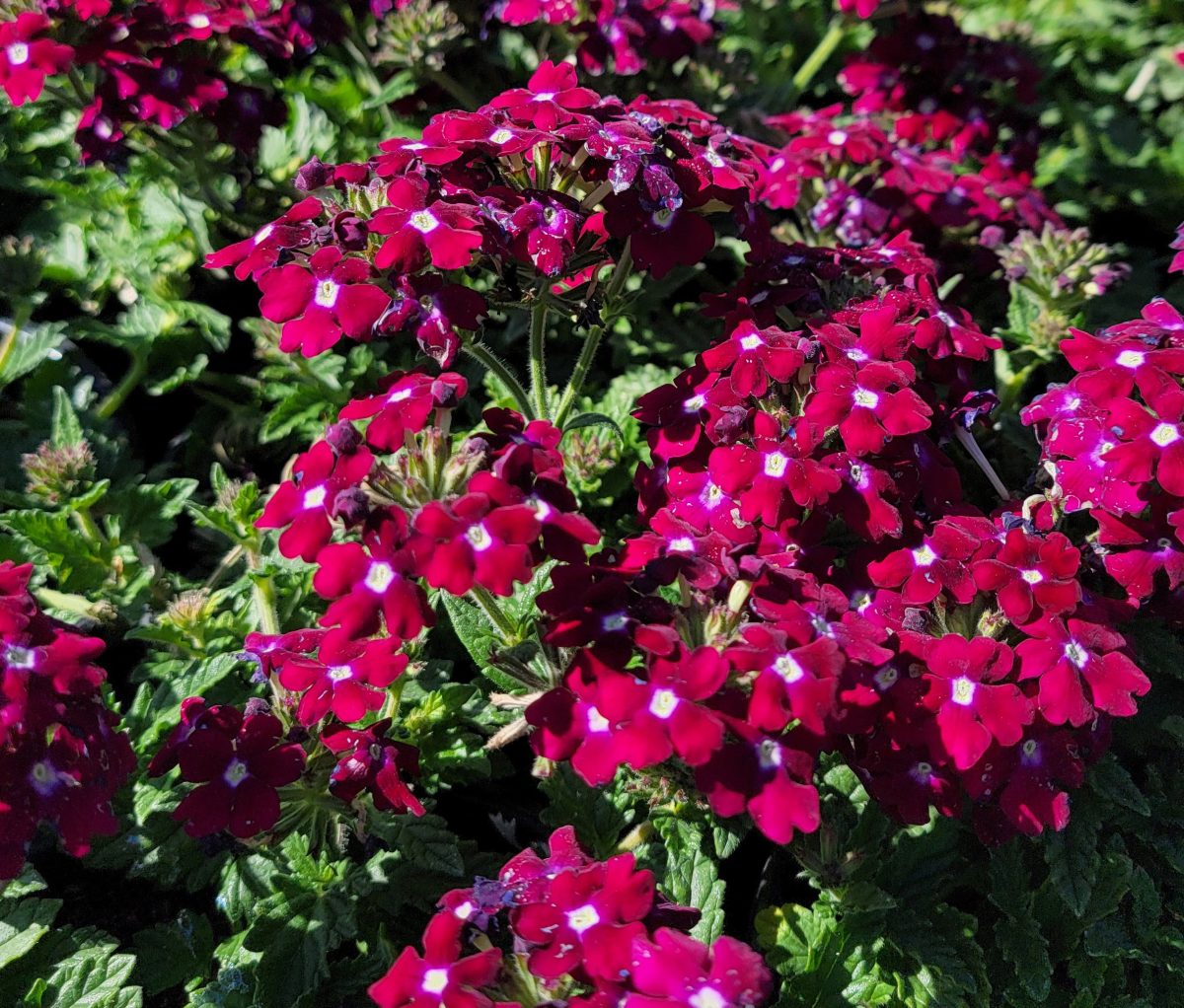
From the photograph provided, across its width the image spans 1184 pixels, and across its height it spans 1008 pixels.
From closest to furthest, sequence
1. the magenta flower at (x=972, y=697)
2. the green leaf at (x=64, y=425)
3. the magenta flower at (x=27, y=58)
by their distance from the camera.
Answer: the magenta flower at (x=972, y=697) < the magenta flower at (x=27, y=58) < the green leaf at (x=64, y=425)

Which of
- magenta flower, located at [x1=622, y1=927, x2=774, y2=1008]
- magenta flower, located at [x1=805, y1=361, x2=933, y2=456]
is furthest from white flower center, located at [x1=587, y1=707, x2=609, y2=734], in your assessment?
magenta flower, located at [x1=805, y1=361, x2=933, y2=456]

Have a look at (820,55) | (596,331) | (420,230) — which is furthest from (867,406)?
(820,55)

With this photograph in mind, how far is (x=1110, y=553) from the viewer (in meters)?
2.35

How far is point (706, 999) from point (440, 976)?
43 cm

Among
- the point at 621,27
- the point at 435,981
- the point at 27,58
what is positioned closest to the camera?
the point at 435,981

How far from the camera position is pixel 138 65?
3.06 metres

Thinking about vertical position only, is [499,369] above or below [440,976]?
above

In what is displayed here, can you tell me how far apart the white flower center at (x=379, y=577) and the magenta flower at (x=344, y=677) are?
22 centimetres

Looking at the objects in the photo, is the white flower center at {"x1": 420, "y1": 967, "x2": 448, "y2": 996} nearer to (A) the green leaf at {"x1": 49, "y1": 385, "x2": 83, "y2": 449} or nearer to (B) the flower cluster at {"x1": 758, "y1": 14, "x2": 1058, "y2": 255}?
(A) the green leaf at {"x1": 49, "y1": 385, "x2": 83, "y2": 449}

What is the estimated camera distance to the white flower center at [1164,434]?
2.09 m

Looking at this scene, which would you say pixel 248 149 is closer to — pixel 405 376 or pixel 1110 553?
pixel 405 376

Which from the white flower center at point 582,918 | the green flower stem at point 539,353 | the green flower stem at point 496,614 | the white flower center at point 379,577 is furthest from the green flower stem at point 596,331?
the white flower center at point 582,918

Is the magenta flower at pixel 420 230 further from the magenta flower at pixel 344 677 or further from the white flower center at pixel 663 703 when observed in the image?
the white flower center at pixel 663 703

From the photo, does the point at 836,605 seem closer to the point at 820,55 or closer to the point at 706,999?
the point at 706,999
